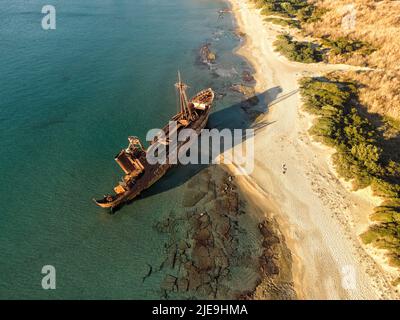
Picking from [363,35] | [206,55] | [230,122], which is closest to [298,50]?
Answer: [363,35]

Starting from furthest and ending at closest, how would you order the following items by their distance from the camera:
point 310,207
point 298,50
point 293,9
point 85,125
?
1. point 293,9
2. point 298,50
3. point 85,125
4. point 310,207

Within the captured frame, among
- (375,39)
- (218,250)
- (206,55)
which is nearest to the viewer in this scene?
(218,250)

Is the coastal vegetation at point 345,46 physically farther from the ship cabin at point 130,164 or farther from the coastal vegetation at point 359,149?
the ship cabin at point 130,164

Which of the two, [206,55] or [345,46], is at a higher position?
[345,46]

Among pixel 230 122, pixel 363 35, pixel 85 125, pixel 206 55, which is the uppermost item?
pixel 363 35

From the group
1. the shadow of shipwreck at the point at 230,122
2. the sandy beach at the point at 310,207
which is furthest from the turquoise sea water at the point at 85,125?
the sandy beach at the point at 310,207

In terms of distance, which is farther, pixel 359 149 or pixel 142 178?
pixel 359 149

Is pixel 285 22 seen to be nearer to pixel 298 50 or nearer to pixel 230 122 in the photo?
pixel 298 50
